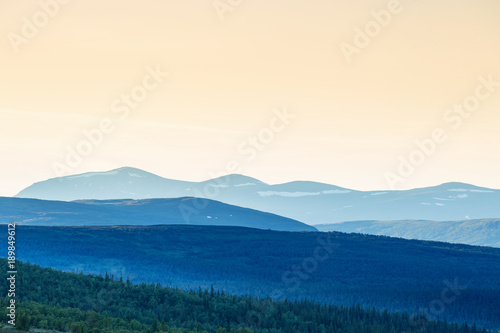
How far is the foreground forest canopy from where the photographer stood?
97625 millimetres

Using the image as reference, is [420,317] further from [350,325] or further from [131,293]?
[131,293]

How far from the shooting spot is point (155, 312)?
424 feet

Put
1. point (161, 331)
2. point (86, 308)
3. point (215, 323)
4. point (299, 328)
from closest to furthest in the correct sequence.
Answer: point (161, 331)
point (86, 308)
point (215, 323)
point (299, 328)

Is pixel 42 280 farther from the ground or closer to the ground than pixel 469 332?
farther from the ground

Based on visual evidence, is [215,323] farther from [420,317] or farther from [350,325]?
[420,317]

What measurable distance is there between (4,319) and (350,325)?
268ft

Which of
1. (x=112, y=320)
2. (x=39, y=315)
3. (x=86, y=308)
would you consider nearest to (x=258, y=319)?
(x=86, y=308)

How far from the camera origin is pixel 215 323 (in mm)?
132750

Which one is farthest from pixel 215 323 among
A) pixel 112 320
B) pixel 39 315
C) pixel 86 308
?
pixel 39 315

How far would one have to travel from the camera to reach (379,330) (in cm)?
15175

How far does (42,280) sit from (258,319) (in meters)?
37.9

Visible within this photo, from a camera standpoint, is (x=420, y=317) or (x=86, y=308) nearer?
→ (x=86, y=308)

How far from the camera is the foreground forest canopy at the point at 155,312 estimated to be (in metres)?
97.6

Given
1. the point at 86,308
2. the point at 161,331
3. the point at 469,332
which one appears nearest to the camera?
the point at 161,331
